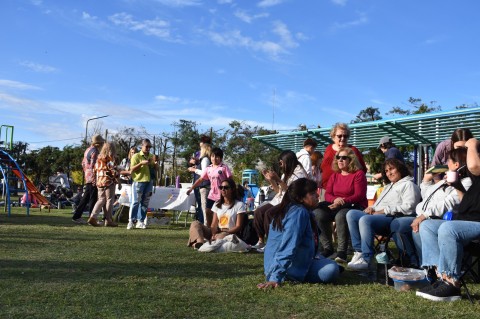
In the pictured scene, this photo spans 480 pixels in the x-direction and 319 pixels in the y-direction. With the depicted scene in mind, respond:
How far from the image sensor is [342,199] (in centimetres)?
662

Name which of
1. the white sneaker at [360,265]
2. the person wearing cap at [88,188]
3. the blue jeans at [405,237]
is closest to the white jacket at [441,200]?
the blue jeans at [405,237]

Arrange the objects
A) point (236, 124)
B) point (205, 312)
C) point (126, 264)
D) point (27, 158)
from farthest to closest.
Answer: point (27, 158)
point (236, 124)
point (126, 264)
point (205, 312)

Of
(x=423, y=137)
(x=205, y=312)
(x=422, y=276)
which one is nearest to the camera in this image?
(x=205, y=312)

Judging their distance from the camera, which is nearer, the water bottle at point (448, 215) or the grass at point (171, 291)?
the grass at point (171, 291)

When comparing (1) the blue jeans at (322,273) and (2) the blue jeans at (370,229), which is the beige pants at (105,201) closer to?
(2) the blue jeans at (370,229)

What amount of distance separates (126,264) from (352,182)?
2955 mm

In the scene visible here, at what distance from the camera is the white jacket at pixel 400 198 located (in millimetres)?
5871

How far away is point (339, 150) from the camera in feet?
23.3

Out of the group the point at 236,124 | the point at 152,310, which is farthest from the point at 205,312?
the point at 236,124

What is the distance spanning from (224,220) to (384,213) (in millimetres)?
2549

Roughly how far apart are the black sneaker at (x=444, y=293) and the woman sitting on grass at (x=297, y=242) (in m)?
0.93

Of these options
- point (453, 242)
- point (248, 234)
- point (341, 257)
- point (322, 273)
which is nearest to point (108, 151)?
point (248, 234)

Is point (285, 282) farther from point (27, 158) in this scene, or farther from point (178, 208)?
point (27, 158)

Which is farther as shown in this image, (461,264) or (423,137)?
(423,137)
